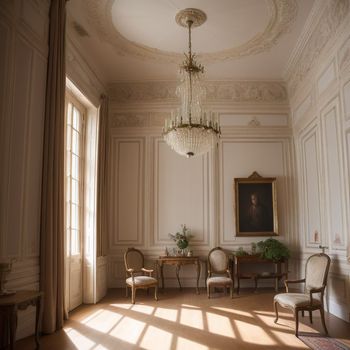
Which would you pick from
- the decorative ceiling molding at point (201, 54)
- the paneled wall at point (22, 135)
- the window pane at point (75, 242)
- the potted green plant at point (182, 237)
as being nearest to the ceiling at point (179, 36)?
the decorative ceiling molding at point (201, 54)

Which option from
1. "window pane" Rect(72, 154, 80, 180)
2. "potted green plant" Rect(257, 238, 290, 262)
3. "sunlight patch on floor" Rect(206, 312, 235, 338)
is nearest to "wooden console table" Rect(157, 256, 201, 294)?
"potted green plant" Rect(257, 238, 290, 262)

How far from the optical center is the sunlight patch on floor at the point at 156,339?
3.67 m

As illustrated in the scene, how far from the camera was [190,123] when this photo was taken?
15.7 ft

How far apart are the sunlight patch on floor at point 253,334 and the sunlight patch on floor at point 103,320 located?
1520mm

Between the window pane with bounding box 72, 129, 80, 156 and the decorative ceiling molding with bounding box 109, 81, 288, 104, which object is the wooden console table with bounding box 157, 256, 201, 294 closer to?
the window pane with bounding box 72, 129, 80, 156

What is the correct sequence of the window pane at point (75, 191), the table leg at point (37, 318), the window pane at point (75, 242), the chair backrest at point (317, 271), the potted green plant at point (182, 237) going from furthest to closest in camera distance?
the potted green plant at point (182, 237), the window pane at point (75, 191), the window pane at point (75, 242), the chair backrest at point (317, 271), the table leg at point (37, 318)

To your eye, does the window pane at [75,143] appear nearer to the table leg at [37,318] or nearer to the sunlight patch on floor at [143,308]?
the sunlight patch on floor at [143,308]

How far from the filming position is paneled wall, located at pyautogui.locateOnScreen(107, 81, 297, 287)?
722 centimetres

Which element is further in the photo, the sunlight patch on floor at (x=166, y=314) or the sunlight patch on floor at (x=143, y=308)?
the sunlight patch on floor at (x=143, y=308)

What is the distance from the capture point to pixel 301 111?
6.72 metres

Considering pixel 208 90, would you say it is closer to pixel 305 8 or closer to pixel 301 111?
pixel 301 111

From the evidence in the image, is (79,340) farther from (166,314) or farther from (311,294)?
(311,294)

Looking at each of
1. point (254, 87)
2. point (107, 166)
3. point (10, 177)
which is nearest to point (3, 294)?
point (10, 177)

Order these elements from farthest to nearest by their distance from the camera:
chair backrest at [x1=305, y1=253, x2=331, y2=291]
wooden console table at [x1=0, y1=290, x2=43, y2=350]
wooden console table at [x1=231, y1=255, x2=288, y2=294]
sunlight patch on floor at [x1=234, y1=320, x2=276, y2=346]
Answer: wooden console table at [x1=231, y1=255, x2=288, y2=294]
chair backrest at [x1=305, y1=253, x2=331, y2=291]
sunlight patch on floor at [x1=234, y1=320, x2=276, y2=346]
wooden console table at [x1=0, y1=290, x2=43, y2=350]
